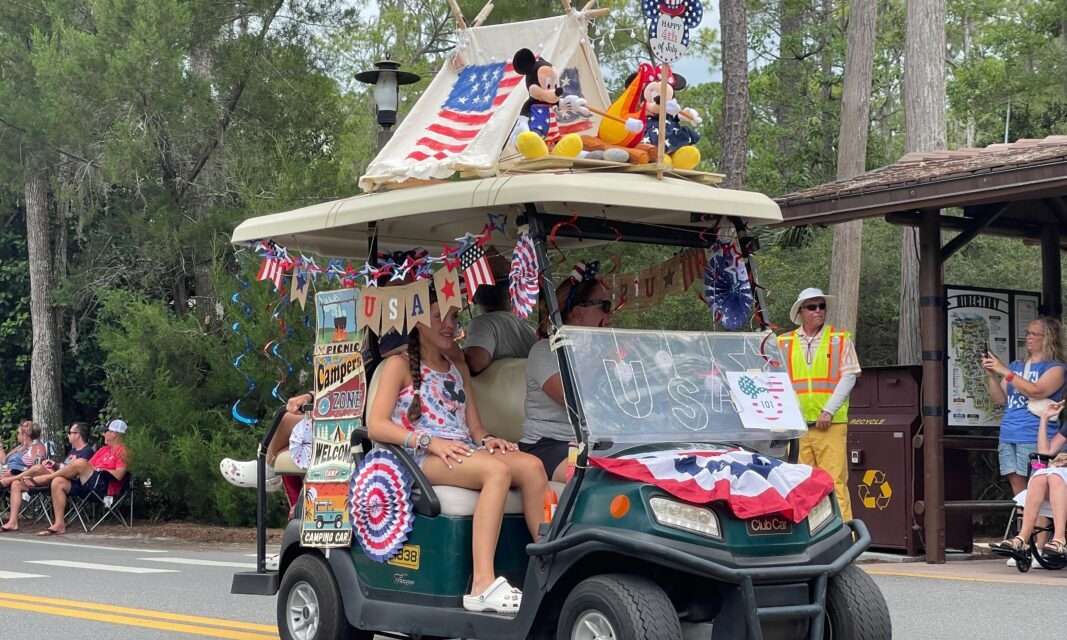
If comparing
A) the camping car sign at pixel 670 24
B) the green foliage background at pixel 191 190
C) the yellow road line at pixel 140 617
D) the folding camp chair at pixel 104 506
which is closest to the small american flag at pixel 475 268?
the camping car sign at pixel 670 24

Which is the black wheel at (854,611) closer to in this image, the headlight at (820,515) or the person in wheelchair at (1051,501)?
the headlight at (820,515)

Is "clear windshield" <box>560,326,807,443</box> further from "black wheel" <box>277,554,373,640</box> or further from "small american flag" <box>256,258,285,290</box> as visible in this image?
"small american flag" <box>256,258,285,290</box>

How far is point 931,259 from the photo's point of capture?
1326 cm

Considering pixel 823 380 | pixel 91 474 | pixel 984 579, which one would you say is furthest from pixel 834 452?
pixel 91 474

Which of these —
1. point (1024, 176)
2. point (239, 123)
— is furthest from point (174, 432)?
point (1024, 176)

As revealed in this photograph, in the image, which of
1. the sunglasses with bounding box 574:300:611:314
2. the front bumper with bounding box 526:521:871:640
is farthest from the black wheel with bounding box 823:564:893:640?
the sunglasses with bounding box 574:300:611:314

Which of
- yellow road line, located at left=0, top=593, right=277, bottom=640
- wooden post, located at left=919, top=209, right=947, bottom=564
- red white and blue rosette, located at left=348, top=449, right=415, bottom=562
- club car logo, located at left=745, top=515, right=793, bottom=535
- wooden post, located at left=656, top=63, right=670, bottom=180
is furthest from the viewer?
wooden post, located at left=919, top=209, right=947, bottom=564

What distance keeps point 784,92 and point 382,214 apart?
26512mm

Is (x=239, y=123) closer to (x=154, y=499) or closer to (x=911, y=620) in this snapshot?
(x=154, y=499)

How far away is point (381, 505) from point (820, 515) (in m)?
2.13

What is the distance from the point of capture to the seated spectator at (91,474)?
1959 cm

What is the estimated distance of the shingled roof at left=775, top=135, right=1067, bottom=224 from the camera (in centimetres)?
1157

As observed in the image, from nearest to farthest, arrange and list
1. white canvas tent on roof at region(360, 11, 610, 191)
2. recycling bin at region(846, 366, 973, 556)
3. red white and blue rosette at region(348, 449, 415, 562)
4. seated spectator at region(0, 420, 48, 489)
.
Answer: red white and blue rosette at region(348, 449, 415, 562) < white canvas tent on roof at region(360, 11, 610, 191) < recycling bin at region(846, 366, 973, 556) < seated spectator at region(0, 420, 48, 489)

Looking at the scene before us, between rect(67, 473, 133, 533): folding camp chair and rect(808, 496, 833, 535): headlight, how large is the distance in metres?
14.4
